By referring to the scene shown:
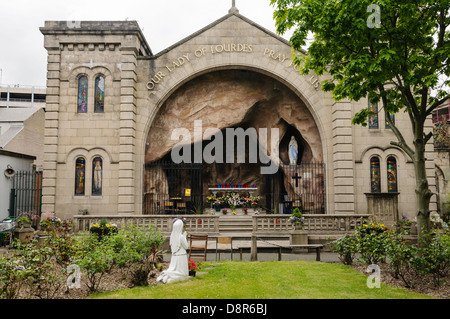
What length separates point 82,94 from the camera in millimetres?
19391

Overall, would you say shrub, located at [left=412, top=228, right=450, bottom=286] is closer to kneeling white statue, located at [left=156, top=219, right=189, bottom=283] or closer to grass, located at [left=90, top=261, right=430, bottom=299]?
grass, located at [left=90, top=261, right=430, bottom=299]

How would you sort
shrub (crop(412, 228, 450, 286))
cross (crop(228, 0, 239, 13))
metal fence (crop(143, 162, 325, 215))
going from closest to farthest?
1. shrub (crop(412, 228, 450, 286))
2. cross (crop(228, 0, 239, 13))
3. metal fence (crop(143, 162, 325, 215))

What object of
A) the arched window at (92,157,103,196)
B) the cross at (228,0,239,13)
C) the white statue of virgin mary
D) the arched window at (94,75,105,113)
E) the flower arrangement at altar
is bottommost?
the flower arrangement at altar

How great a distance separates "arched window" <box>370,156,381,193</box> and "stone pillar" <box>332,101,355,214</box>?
3.67 feet

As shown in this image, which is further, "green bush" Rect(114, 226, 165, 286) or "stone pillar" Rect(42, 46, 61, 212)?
"stone pillar" Rect(42, 46, 61, 212)

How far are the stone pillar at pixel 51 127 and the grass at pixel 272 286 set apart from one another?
39.9 feet

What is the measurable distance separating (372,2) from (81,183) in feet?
53.5

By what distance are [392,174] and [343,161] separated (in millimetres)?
2836

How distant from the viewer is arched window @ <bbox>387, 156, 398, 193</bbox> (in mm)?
18719

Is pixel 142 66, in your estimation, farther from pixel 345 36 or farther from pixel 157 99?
pixel 345 36

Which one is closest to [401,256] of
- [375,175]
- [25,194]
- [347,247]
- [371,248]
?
[371,248]

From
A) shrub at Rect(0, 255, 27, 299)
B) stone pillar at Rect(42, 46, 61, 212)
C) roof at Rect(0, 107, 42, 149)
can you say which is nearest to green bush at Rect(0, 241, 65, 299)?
shrub at Rect(0, 255, 27, 299)

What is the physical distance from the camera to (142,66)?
64.8 ft

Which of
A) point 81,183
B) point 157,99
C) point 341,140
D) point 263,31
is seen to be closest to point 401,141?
point 341,140
